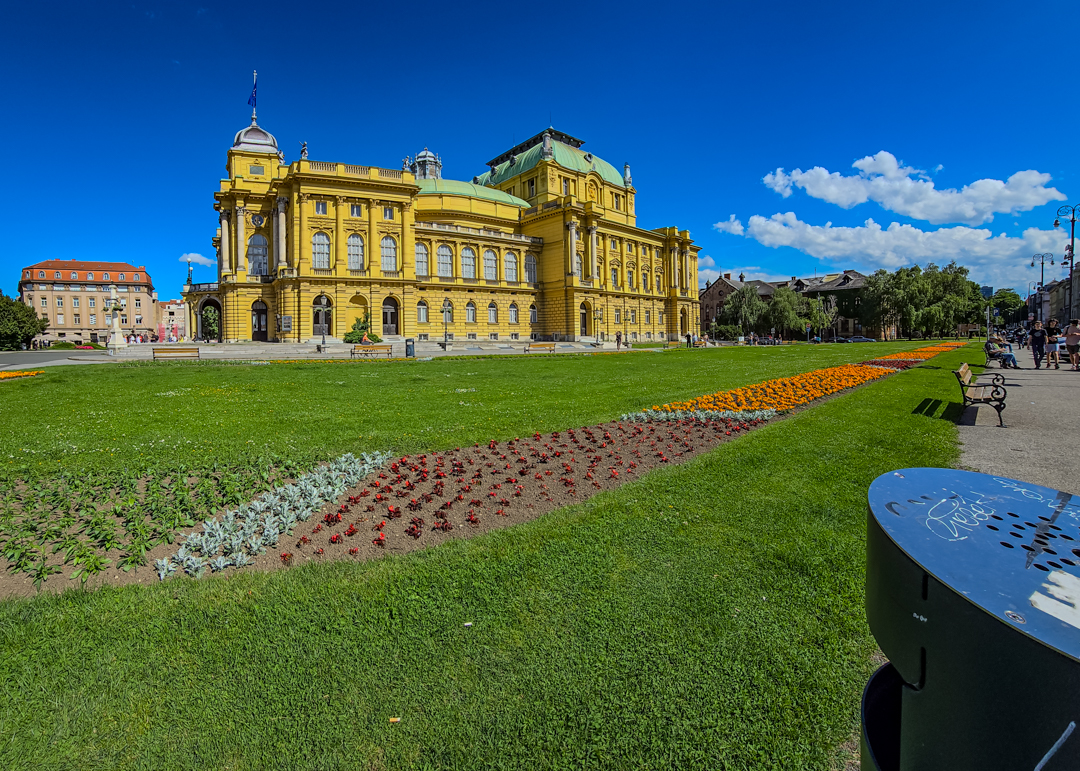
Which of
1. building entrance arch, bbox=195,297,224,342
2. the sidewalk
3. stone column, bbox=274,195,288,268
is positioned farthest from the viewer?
building entrance arch, bbox=195,297,224,342

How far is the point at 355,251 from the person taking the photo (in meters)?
49.8

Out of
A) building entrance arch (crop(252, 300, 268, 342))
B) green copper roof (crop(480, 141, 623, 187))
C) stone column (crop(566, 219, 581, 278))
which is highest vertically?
green copper roof (crop(480, 141, 623, 187))

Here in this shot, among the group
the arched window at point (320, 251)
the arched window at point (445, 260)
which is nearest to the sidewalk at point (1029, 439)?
the arched window at point (320, 251)

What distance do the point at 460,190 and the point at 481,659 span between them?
64.5 metres

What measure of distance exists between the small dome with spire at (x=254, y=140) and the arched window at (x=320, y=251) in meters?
12.1

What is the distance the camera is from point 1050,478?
5902 mm

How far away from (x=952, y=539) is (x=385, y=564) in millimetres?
3632

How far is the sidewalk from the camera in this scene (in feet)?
20.3

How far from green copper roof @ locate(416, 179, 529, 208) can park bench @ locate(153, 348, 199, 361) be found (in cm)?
3536

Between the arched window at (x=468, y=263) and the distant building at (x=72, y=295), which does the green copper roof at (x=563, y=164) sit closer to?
the arched window at (x=468, y=263)

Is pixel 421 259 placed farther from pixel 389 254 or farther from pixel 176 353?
pixel 176 353

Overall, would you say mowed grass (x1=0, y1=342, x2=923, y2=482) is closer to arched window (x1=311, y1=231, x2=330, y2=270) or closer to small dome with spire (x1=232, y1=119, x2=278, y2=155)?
arched window (x1=311, y1=231, x2=330, y2=270)

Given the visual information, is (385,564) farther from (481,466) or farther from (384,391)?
(384,391)

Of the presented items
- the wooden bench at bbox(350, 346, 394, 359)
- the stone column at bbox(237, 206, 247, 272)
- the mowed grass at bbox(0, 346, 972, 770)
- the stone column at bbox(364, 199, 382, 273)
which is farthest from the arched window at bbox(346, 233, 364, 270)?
the mowed grass at bbox(0, 346, 972, 770)
